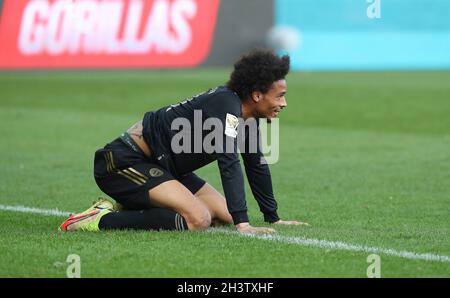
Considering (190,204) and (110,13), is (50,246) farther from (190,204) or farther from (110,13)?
(110,13)

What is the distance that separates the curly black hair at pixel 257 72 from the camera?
23.9 feet

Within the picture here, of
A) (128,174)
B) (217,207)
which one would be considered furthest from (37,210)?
(217,207)

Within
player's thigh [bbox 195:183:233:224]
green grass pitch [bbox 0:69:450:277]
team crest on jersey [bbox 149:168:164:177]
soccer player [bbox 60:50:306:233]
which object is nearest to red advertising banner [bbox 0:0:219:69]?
green grass pitch [bbox 0:69:450:277]

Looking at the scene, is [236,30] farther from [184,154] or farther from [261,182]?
[184,154]

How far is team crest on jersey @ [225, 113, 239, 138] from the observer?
23.1 ft

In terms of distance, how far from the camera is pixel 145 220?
7.38 meters

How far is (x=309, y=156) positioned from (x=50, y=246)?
6.70 m

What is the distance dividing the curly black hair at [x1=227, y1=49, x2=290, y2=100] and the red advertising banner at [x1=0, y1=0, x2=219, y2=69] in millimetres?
18832

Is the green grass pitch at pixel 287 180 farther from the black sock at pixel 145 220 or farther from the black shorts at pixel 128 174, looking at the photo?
the black shorts at pixel 128 174

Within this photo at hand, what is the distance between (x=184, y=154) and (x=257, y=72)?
0.83 meters

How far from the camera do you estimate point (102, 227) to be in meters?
7.40

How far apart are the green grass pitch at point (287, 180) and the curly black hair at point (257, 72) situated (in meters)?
1.07

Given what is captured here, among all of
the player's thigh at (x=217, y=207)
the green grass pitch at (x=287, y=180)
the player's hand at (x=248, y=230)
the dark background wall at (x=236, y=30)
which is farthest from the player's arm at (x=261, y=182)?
the dark background wall at (x=236, y=30)

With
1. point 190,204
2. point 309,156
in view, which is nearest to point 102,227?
point 190,204
